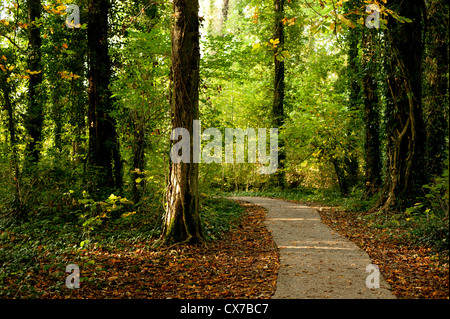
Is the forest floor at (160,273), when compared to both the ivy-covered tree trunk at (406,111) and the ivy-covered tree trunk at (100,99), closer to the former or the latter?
the ivy-covered tree trunk at (406,111)

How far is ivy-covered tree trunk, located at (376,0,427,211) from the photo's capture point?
301 inches

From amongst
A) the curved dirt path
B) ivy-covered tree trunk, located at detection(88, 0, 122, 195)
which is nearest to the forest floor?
the curved dirt path

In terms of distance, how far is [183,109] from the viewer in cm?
644

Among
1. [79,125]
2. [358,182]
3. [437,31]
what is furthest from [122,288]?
[358,182]

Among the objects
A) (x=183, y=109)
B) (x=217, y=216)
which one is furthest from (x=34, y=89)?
(x=217, y=216)

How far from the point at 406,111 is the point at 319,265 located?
4696 millimetres

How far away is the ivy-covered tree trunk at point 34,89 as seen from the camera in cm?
1069

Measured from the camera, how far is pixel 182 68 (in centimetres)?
644

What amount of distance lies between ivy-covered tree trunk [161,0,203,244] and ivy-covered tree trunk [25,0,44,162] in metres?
6.31

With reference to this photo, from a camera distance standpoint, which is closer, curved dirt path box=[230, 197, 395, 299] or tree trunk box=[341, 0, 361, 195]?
curved dirt path box=[230, 197, 395, 299]

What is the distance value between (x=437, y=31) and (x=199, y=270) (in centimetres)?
765

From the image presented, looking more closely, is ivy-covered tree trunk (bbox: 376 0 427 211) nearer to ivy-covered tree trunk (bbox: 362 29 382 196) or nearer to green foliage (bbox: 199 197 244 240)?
ivy-covered tree trunk (bbox: 362 29 382 196)

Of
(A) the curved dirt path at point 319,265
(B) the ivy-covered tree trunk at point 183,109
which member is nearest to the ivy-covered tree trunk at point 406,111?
(A) the curved dirt path at point 319,265
